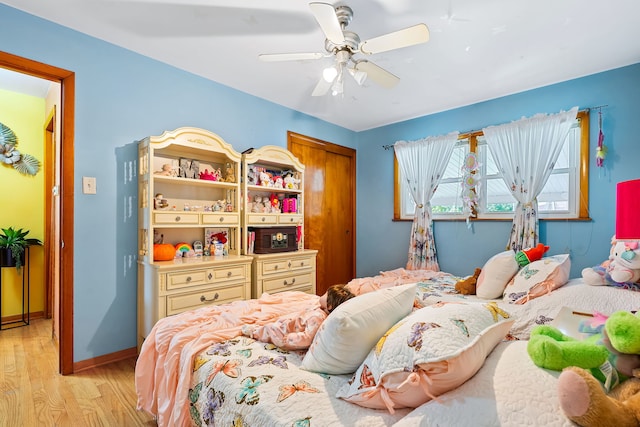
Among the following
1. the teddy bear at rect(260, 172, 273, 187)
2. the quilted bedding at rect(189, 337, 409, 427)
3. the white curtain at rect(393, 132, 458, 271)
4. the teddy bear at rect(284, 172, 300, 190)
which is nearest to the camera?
the quilted bedding at rect(189, 337, 409, 427)

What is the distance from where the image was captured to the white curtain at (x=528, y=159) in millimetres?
2916

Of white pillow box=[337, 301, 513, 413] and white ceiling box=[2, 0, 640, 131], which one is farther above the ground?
white ceiling box=[2, 0, 640, 131]

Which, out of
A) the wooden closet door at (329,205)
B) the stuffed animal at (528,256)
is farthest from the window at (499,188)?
the stuffed animal at (528,256)

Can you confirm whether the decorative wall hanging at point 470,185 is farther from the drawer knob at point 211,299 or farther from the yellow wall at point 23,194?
the yellow wall at point 23,194

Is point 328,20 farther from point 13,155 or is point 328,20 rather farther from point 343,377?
point 13,155

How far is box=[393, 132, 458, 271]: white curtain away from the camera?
3.67 meters

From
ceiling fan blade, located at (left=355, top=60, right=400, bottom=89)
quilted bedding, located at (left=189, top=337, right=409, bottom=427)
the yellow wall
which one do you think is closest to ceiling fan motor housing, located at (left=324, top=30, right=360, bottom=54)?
ceiling fan blade, located at (left=355, top=60, right=400, bottom=89)

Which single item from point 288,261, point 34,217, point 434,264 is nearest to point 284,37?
point 288,261

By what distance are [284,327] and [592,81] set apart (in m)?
3.48

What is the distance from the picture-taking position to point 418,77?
2861mm

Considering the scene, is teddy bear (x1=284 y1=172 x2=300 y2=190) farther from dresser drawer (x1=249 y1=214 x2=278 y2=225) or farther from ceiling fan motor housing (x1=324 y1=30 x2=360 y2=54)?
ceiling fan motor housing (x1=324 y1=30 x2=360 y2=54)

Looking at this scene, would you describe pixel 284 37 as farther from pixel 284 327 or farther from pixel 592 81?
pixel 592 81

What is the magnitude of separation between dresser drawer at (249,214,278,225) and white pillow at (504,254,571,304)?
2147mm

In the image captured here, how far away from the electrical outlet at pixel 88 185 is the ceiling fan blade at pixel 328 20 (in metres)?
2.02
